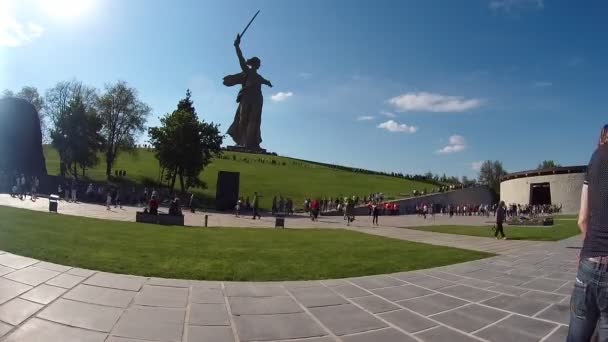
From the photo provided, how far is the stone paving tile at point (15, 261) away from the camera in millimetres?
6641

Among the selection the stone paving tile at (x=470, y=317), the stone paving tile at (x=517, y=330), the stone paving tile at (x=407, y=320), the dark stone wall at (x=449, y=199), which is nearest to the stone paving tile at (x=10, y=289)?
the stone paving tile at (x=407, y=320)

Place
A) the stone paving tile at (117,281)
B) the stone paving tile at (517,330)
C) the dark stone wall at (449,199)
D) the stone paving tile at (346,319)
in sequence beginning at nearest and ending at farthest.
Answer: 1. the stone paving tile at (517,330)
2. the stone paving tile at (346,319)
3. the stone paving tile at (117,281)
4. the dark stone wall at (449,199)

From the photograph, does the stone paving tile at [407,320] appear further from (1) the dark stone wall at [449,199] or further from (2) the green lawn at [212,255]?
(1) the dark stone wall at [449,199]

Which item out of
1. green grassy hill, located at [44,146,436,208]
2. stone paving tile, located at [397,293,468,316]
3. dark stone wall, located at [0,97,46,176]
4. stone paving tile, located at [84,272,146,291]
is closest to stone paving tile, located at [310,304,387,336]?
stone paving tile, located at [397,293,468,316]

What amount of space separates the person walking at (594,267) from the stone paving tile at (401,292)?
3.63m

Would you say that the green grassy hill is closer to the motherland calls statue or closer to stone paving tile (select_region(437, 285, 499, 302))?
the motherland calls statue

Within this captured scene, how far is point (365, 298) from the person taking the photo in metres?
6.18

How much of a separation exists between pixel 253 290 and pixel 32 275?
138 inches

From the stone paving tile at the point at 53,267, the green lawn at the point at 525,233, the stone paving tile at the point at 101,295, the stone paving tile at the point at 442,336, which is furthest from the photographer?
the green lawn at the point at 525,233

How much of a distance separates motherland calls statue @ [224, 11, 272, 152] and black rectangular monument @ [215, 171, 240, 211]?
37.3 metres

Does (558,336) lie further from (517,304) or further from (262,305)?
(262,305)

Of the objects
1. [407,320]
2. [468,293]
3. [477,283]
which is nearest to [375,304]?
[407,320]

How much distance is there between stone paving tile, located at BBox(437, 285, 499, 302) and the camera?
6.47m

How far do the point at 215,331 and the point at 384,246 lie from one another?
9301mm
